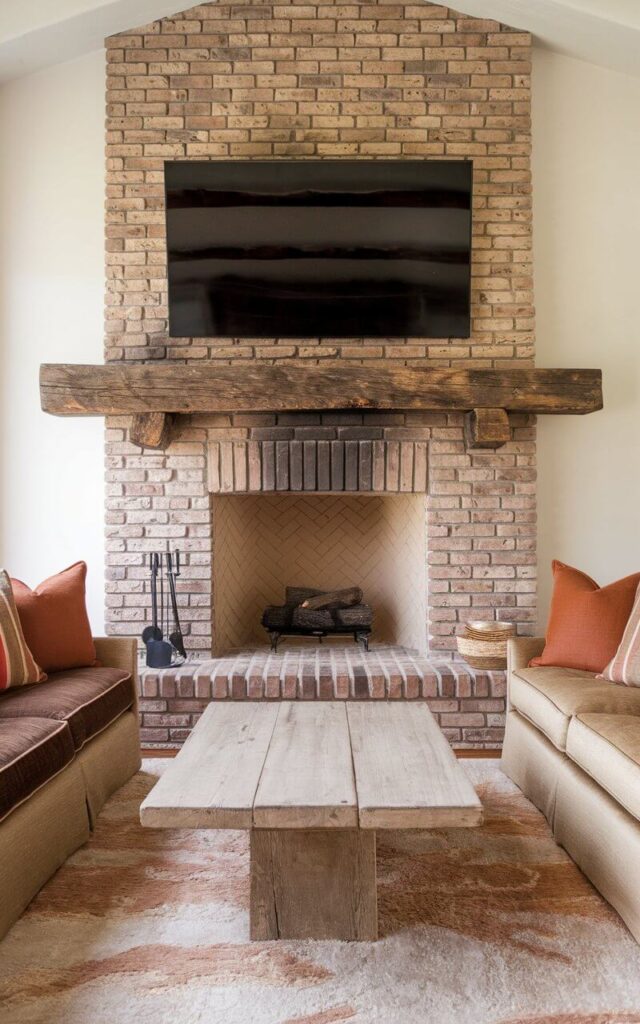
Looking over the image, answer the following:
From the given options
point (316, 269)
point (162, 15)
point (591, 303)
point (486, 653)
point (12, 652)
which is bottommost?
point (486, 653)

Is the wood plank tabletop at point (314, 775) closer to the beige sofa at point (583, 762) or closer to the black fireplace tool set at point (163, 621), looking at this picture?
the beige sofa at point (583, 762)

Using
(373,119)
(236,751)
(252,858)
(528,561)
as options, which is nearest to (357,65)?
(373,119)

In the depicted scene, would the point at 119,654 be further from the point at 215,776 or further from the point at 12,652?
the point at 215,776

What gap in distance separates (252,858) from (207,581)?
186cm

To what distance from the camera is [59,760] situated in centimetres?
199

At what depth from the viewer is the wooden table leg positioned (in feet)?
5.44

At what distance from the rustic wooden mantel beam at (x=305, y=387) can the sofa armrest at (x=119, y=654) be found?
1.06 metres

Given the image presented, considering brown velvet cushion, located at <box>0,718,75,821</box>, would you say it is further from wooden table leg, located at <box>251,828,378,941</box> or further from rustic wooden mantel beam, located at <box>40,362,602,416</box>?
rustic wooden mantel beam, located at <box>40,362,602,416</box>

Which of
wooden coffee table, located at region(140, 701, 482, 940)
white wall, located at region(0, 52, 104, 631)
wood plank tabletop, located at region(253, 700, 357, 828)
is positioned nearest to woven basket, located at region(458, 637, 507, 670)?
wood plank tabletop, located at region(253, 700, 357, 828)

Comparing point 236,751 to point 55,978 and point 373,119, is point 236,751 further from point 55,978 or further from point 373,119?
point 373,119

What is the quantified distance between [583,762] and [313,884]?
805 mm

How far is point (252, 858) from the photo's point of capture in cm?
166

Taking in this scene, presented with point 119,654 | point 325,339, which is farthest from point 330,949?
point 325,339

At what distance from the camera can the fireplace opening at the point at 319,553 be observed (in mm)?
3934
